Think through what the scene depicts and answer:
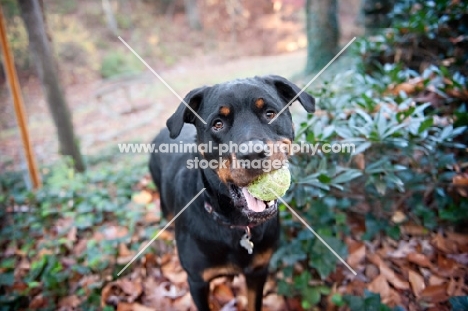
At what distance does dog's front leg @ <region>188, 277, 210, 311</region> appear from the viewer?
2.34 metres

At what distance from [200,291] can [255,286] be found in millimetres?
438

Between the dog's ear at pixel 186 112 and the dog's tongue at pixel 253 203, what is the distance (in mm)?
619

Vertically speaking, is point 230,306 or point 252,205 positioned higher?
point 252,205

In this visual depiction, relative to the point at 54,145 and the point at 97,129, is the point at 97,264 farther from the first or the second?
the point at 97,129

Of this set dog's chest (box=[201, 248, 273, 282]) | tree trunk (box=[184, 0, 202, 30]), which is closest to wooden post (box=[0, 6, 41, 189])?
dog's chest (box=[201, 248, 273, 282])

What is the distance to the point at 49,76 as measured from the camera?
5078 millimetres

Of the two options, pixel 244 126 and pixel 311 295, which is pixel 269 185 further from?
pixel 311 295

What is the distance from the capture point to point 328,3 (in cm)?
632

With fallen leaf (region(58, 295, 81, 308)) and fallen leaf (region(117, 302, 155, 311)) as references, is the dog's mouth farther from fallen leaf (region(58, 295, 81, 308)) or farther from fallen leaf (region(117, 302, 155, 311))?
fallen leaf (region(58, 295, 81, 308))

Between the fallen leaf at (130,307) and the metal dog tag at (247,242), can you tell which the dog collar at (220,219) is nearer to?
the metal dog tag at (247,242)

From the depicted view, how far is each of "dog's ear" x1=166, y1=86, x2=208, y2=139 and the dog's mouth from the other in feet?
1.79

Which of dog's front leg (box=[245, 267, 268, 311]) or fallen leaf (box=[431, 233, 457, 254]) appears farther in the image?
fallen leaf (box=[431, 233, 457, 254])

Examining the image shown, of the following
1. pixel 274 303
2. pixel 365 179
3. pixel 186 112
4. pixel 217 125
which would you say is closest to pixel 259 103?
pixel 217 125

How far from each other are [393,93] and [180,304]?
308 centimetres
